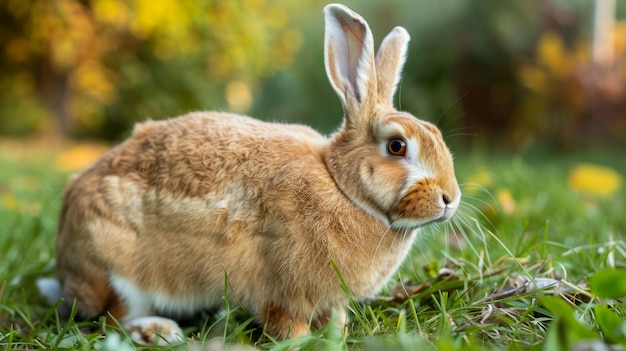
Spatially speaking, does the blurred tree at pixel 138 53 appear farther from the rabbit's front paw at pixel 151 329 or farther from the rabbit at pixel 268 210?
the rabbit's front paw at pixel 151 329

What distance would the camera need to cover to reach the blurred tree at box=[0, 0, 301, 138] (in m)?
11.3

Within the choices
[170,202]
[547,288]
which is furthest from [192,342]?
[547,288]

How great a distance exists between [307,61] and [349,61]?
35.3 ft

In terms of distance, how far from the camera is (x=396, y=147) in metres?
2.32

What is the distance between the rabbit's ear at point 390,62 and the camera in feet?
8.60

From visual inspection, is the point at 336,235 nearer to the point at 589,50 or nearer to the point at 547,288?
the point at 547,288

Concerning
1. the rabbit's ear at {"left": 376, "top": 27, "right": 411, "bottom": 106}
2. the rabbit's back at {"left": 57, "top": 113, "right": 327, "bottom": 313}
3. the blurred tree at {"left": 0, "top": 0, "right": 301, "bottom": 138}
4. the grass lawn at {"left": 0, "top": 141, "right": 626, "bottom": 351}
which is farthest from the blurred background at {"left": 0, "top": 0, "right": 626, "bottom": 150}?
the rabbit's back at {"left": 57, "top": 113, "right": 327, "bottom": 313}

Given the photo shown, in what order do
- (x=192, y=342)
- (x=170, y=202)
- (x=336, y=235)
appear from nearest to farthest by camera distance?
(x=192, y=342), (x=336, y=235), (x=170, y=202)

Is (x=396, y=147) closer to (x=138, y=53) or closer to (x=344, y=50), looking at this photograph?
(x=344, y=50)

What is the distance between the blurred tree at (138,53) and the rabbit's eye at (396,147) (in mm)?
8037

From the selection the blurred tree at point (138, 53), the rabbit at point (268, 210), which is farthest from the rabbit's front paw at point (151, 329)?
the blurred tree at point (138, 53)

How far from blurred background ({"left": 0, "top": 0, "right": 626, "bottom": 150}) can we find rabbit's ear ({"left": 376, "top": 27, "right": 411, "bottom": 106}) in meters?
5.45

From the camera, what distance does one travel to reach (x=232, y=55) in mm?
11781

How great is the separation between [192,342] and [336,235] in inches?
24.5
